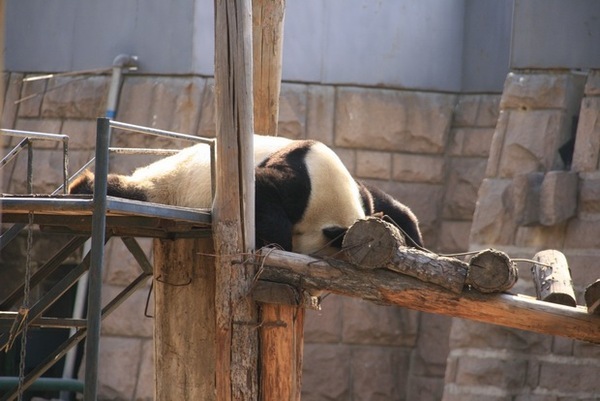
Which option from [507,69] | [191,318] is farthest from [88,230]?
[507,69]

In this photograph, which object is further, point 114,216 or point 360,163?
point 360,163

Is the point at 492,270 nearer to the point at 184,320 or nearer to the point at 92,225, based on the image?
the point at 184,320

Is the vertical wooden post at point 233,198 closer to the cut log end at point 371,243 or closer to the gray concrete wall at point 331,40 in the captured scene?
the cut log end at point 371,243

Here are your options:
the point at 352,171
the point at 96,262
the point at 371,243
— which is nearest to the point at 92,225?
the point at 96,262

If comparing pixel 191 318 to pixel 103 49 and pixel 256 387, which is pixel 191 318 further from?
pixel 103 49

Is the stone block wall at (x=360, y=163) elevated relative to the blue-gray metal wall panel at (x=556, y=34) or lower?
lower

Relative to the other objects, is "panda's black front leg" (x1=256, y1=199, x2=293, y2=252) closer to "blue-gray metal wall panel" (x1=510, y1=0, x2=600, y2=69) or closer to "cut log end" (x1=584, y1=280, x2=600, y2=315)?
"cut log end" (x1=584, y1=280, x2=600, y2=315)

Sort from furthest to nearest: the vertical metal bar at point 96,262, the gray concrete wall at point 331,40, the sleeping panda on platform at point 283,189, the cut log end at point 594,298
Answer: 1. the gray concrete wall at point 331,40
2. the sleeping panda on platform at point 283,189
3. the cut log end at point 594,298
4. the vertical metal bar at point 96,262

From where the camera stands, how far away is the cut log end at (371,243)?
179 inches

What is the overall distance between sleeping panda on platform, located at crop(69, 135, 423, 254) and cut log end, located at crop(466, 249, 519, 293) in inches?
31.1

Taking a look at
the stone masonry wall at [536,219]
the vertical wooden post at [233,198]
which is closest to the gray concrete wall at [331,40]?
the stone masonry wall at [536,219]

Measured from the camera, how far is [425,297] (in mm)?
4621

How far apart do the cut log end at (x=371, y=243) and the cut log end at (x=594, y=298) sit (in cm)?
88

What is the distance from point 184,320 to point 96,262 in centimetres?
122
